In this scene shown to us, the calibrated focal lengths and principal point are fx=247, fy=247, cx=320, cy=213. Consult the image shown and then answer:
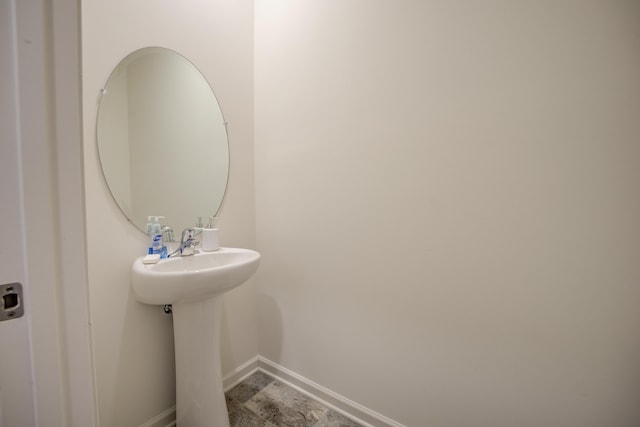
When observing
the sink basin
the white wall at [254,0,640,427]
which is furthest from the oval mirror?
the white wall at [254,0,640,427]

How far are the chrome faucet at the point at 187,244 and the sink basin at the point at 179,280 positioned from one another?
0.05 metres

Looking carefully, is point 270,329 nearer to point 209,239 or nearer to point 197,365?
point 197,365

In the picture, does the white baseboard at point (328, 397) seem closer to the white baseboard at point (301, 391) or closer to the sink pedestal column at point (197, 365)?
the white baseboard at point (301, 391)

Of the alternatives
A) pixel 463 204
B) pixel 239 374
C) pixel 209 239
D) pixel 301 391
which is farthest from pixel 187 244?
pixel 463 204

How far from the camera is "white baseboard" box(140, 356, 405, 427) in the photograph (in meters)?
1.21

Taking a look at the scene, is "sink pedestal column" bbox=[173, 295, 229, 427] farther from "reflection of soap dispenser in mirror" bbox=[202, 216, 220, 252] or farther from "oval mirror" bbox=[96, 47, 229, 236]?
"oval mirror" bbox=[96, 47, 229, 236]

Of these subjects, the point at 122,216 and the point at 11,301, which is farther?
the point at 122,216

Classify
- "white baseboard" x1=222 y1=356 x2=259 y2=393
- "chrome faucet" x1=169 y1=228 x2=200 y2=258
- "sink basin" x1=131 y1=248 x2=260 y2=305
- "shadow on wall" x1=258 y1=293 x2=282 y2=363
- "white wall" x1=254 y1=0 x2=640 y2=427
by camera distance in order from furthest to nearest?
"shadow on wall" x1=258 y1=293 x2=282 y2=363, "white baseboard" x1=222 y1=356 x2=259 y2=393, "chrome faucet" x1=169 y1=228 x2=200 y2=258, "sink basin" x1=131 y1=248 x2=260 y2=305, "white wall" x1=254 y1=0 x2=640 y2=427

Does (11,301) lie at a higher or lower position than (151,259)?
higher

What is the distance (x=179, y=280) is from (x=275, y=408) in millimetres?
954

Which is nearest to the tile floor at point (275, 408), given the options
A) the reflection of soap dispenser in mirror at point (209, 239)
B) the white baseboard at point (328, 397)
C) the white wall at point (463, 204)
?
the white baseboard at point (328, 397)

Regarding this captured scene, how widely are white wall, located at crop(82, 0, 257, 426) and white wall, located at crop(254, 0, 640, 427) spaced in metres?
0.26

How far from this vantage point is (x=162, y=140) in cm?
124

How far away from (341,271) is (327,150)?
654 millimetres
